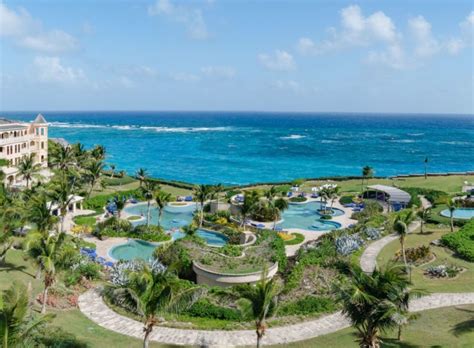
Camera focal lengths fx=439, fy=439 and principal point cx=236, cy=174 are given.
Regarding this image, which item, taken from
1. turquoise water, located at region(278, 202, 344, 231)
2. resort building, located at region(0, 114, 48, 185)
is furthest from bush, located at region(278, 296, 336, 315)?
resort building, located at region(0, 114, 48, 185)

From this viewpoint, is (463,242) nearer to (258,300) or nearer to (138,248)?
(258,300)

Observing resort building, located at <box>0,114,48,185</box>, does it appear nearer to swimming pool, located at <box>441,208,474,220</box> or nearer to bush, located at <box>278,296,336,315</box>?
bush, located at <box>278,296,336,315</box>

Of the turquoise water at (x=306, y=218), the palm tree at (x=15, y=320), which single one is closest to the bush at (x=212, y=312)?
the palm tree at (x=15, y=320)

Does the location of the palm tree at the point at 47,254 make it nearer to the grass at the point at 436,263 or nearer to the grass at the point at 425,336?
the grass at the point at 425,336

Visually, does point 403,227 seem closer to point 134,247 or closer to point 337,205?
point 134,247

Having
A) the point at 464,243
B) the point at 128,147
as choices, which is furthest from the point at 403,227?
the point at 128,147

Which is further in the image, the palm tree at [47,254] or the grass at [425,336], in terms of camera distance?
the palm tree at [47,254]
